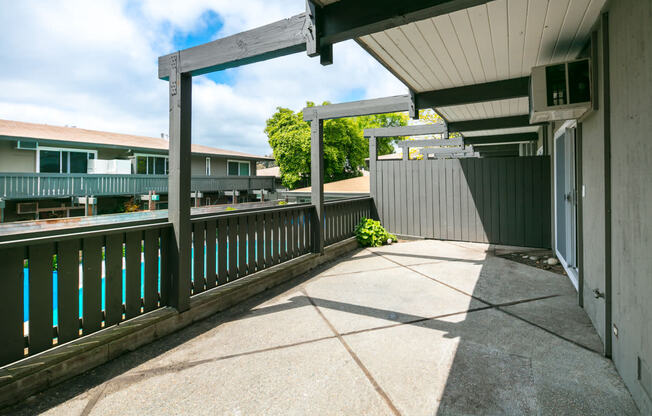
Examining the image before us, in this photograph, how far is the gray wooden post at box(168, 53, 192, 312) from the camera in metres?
2.78

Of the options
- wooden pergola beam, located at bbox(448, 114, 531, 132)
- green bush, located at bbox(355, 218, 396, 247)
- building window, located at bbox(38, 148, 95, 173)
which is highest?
building window, located at bbox(38, 148, 95, 173)

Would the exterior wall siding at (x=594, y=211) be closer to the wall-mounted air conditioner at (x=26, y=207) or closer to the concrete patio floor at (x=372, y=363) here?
the concrete patio floor at (x=372, y=363)

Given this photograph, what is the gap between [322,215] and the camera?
527 centimetres

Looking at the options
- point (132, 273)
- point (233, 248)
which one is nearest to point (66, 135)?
point (233, 248)

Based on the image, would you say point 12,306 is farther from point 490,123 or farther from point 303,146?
point 303,146

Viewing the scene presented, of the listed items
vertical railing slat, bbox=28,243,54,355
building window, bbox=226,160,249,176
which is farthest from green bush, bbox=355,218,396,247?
building window, bbox=226,160,249,176

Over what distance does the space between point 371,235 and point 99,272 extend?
5056mm

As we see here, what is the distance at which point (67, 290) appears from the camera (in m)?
2.10

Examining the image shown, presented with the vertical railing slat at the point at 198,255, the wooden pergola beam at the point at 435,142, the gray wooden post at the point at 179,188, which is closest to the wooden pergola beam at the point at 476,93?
the gray wooden post at the point at 179,188

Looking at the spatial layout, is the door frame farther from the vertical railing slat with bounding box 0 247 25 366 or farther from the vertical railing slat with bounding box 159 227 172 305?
the vertical railing slat with bounding box 0 247 25 366

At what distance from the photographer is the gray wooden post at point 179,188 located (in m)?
2.78

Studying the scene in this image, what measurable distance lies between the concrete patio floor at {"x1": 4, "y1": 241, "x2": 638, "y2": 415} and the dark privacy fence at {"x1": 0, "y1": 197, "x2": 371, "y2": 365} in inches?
13.6

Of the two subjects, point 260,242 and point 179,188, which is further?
point 260,242

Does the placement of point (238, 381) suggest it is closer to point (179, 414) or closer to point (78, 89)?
point (179, 414)
